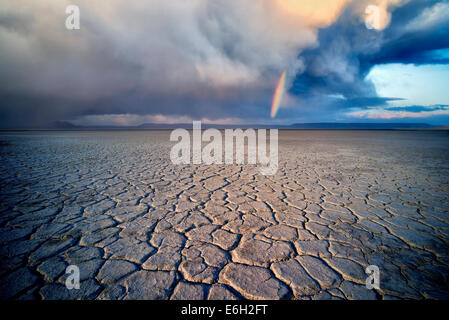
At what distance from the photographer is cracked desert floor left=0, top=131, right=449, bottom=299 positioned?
4.42ft

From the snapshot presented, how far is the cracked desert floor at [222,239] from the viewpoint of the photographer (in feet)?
4.42

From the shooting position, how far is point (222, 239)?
193 cm

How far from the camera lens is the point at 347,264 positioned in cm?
158

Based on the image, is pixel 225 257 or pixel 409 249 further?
pixel 409 249

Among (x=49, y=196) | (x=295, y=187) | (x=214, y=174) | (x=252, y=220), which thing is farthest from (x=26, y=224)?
(x=295, y=187)

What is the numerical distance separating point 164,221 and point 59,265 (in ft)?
3.20

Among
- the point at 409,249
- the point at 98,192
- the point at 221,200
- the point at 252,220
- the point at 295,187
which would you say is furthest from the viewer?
the point at 295,187

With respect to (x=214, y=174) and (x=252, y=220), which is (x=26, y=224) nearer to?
(x=252, y=220)
